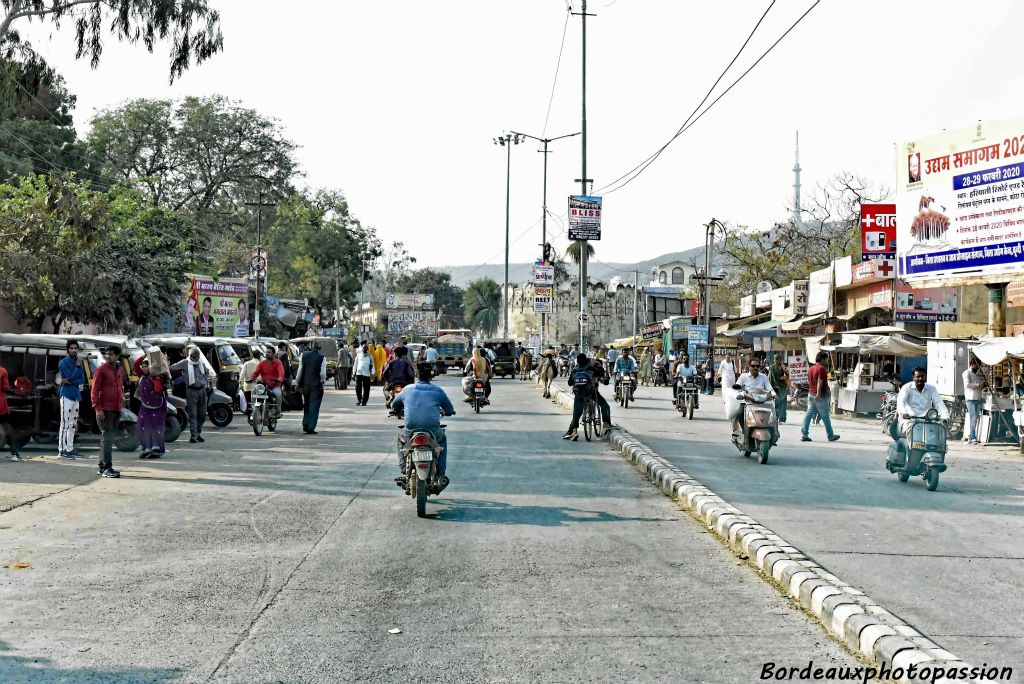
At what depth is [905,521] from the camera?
10.6 meters

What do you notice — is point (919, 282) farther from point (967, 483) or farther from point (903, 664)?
point (903, 664)

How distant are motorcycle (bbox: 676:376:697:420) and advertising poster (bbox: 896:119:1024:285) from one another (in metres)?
5.57

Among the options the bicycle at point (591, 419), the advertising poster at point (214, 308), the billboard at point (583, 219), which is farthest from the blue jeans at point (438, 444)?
the advertising poster at point (214, 308)

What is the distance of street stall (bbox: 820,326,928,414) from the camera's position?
26.4m

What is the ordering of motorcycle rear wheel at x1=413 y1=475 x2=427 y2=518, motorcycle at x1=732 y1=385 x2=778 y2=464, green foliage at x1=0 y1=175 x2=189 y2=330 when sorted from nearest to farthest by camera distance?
motorcycle rear wheel at x1=413 y1=475 x2=427 y2=518, motorcycle at x1=732 y1=385 x2=778 y2=464, green foliage at x1=0 y1=175 x2=189 y2=330

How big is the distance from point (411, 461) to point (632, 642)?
5206 millimetres

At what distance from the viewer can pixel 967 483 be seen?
46.0 ft

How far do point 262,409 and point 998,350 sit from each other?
14.1 metres

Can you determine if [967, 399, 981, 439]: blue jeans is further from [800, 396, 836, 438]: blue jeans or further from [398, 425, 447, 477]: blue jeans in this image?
[398, 425, 447, 477]: blue jeans

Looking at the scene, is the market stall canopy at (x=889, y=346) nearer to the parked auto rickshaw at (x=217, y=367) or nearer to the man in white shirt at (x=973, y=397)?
the man in white shirt at (x=973, y=397)

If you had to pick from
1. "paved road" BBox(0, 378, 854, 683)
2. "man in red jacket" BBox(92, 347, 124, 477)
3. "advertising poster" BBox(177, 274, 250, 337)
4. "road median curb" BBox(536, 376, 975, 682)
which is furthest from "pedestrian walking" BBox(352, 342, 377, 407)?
"road median curb" BBox(536, 376, 975, 682)

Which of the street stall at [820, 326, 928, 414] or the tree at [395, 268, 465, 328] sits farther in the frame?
the tree at [395, 268, 465, 328]

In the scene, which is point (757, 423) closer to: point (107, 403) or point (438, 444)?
Answer: point (438, 444)

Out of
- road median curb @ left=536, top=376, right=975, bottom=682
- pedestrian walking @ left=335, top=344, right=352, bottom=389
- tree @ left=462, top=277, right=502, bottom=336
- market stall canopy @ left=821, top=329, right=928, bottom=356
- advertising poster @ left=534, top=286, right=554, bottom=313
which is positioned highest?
tree @ left=462, top=277, right=502, bottom=336
